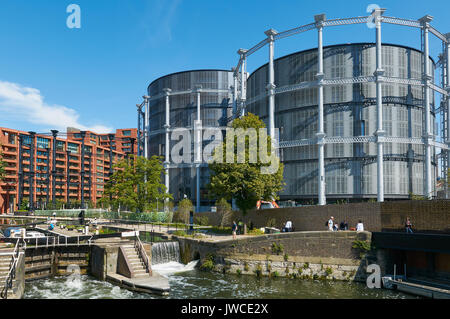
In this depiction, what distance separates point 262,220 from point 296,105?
20830 mm

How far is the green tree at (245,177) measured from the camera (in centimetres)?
3503

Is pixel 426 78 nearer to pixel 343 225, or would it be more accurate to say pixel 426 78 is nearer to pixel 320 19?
pixel 320 19

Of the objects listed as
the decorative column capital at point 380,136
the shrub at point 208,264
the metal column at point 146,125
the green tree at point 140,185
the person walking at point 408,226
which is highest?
the metal column at point 146,125

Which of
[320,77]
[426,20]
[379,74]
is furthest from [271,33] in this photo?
[426,20]

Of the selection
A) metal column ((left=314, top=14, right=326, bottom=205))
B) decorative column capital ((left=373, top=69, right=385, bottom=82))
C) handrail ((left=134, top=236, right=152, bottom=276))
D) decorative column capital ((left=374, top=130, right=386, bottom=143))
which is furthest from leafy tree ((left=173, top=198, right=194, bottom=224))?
decorative column capital ((left=373, top=69, right=385, bottom=82))

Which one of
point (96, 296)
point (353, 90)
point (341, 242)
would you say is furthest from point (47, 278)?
point (353, 90)

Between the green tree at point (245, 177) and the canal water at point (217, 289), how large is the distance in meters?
9.45

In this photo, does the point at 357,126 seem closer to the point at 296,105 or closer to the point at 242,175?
the point at 296,105

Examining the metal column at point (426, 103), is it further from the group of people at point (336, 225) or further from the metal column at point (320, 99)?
the group of people at point (336, 225)

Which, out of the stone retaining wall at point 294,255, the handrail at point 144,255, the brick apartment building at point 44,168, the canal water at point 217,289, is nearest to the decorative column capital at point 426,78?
the stone retaining wall at point 294,255

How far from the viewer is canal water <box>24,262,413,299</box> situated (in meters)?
21.6

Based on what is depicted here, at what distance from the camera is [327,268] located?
2678 centimetres

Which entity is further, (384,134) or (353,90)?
(353,90)
